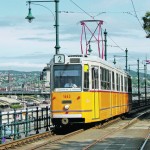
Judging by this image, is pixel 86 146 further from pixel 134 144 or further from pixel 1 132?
pixel 1 132

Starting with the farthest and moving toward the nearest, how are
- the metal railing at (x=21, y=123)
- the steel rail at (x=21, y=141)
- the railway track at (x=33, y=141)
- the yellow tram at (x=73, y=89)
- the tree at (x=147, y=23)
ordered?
the tree at (x=147, y=23), the yellow tram at (x=73, y=89), the metal railing at (x=21, y=123), the railway track at (x=33, y=141), the steel rail at (x=21, y=141)

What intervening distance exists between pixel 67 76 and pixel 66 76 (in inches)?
1.8

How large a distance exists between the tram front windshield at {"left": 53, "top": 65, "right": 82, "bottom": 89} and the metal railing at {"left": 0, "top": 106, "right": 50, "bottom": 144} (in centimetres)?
165

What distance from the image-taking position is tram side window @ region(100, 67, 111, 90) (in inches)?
998

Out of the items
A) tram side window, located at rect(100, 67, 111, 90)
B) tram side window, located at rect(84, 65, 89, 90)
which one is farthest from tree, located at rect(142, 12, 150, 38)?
tram side window, located at rect(84, 65, 89, 90)

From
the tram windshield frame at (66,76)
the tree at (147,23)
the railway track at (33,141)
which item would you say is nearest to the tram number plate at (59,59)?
the tram windshield frame at (66,76)

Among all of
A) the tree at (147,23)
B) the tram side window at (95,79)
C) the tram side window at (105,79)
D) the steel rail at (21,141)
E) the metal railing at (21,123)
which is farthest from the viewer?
the tree at (147,23)

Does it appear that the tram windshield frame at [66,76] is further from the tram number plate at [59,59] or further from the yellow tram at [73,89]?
the tram number plate at [59,59]

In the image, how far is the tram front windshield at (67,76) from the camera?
22.9 meters

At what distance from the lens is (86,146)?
17625 mm

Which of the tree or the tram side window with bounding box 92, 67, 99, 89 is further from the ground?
the tree

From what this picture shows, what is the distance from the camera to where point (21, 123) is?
21.1 metres

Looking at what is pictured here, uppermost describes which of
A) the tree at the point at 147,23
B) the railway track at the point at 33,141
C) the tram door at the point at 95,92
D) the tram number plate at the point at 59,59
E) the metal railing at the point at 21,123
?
the tree at the point at 147,23

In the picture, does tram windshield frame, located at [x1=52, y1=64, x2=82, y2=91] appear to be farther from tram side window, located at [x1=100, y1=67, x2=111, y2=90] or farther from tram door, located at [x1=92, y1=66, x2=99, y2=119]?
tram side window, located at [x1=100, y1=67, x2=111, y2=90]
